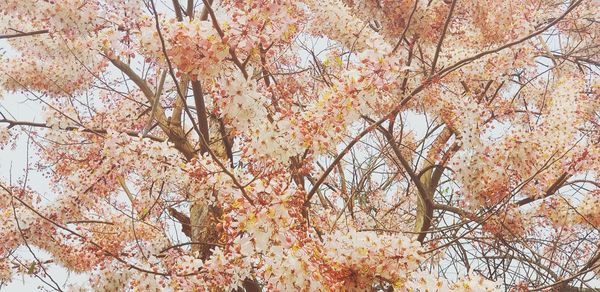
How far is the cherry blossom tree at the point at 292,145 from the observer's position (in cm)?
229

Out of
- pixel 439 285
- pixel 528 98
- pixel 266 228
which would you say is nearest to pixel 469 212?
pixel 439 285

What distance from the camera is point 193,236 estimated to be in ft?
13.7

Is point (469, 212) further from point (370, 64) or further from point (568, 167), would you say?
point (370, 64)

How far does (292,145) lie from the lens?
2.42 metres

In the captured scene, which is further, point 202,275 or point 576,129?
point 576,129

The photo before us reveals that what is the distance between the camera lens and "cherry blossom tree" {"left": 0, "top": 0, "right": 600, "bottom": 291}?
7.52ft

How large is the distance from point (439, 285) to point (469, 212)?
1.45 meters

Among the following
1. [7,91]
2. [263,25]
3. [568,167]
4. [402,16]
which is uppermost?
[7,91]

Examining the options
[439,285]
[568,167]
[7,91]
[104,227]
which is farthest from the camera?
[7,91]

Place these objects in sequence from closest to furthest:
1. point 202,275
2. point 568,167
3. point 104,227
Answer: point 202,275 < point 568,167 < point 104,227

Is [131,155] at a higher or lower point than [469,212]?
lower

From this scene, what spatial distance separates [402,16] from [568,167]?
1.17m

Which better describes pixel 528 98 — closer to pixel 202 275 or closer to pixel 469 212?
pixel 469 212

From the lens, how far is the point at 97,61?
3.98 m
